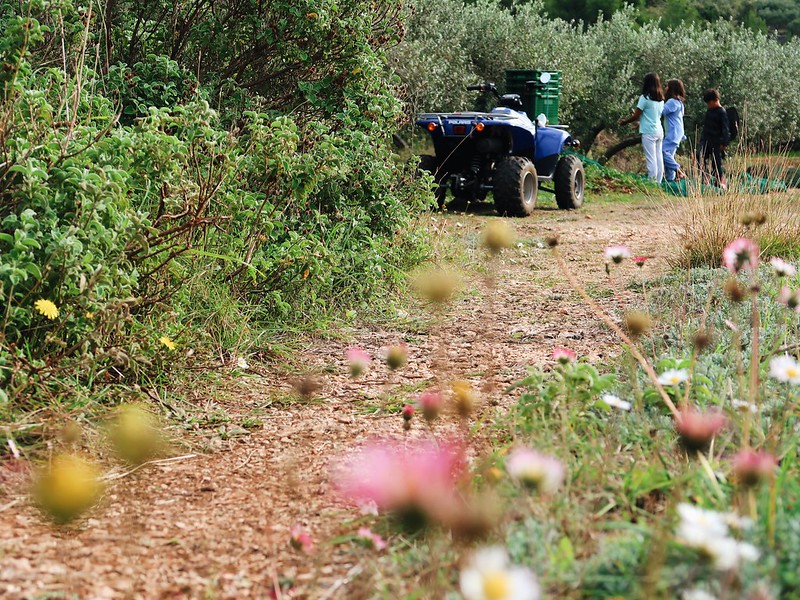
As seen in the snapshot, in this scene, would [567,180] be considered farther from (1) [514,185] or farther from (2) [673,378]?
(2) [673,378]

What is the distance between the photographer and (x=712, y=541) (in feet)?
3.89

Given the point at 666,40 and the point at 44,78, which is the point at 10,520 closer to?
the point at 44,78

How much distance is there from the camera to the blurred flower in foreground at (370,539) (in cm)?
192

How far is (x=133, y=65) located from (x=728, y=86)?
16.0 m

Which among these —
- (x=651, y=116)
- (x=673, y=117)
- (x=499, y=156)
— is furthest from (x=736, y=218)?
(x=673, y=117)

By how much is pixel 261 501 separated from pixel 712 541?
153 centimetres

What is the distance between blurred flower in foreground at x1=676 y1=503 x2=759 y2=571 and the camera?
1.16 m

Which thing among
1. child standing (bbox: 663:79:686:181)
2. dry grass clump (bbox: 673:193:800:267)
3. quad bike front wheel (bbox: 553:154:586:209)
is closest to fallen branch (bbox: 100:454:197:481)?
dry grass clump (bbox: 673:193:800:267)

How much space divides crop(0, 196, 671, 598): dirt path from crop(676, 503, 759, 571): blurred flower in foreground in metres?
0.70

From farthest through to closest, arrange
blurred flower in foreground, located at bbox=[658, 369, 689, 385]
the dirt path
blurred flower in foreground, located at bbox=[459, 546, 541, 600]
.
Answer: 1. blurred flower in foreground, located at bbox=[658, 369, 689, 385]
2. the dirt path
3. blurred flower in foreground, located at bbox=[459, 546, 541, 600]

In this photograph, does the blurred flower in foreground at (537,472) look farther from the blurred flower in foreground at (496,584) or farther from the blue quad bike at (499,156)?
the blue quad bike at (499,156)

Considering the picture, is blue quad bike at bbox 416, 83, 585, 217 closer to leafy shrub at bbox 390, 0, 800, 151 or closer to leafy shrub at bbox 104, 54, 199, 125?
leafy shrub at bbox 390, 0, 800, 151

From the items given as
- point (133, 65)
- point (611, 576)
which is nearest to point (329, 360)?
point (133, 65)

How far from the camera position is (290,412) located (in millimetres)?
3326
